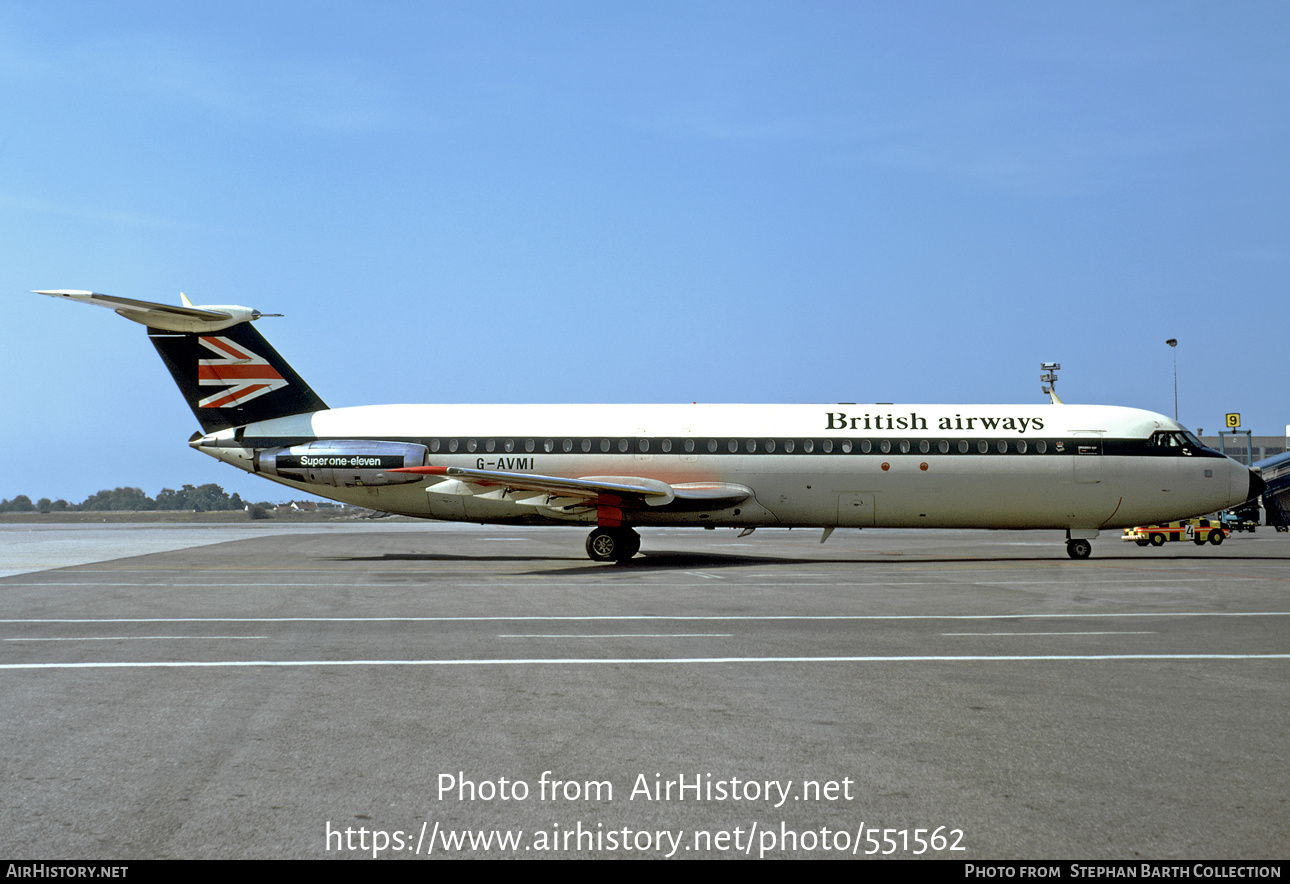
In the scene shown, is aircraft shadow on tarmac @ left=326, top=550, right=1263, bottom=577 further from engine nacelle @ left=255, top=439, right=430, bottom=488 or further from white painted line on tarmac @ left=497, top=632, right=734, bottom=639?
white painted line on tarmac @ left=497, top=632, right=734, bottom=639

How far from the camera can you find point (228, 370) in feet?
90.8

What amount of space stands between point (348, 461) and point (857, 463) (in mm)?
13814

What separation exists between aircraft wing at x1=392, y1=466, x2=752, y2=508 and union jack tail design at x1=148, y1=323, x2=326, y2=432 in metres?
5.50

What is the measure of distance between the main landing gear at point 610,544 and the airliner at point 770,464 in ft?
0.12

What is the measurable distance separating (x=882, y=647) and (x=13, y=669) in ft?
29.5

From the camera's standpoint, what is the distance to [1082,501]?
26141 mm

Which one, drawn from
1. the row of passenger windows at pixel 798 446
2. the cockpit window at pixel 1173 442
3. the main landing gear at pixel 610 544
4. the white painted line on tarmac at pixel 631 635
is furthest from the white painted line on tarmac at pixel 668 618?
the cockpit window at pixel 1173 442

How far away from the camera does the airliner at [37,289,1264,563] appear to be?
25984 mm

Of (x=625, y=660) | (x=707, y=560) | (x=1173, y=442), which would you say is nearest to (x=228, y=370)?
(x=707, y=560)

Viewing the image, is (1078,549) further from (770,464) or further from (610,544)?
(610,544)

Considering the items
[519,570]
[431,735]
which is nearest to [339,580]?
[519,570]

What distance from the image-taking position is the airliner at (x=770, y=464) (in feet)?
85.3

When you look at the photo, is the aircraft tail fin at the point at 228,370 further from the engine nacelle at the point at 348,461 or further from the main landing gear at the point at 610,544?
the main landing gear at the point at 610,544

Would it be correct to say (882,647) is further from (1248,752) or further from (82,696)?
(82,696)
